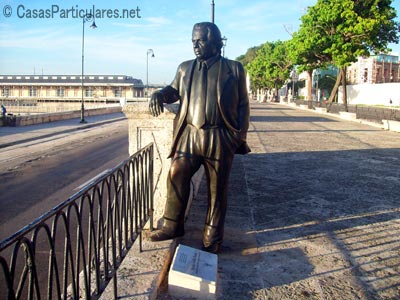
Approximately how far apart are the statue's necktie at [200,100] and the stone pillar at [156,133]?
0.52m

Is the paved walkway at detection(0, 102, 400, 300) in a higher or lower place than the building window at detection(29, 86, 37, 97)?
lower

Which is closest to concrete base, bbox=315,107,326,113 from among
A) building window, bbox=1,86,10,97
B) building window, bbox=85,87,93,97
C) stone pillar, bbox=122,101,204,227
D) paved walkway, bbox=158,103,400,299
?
paved walkway, bbox=158,103,400,299

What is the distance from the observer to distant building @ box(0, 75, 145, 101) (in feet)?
278

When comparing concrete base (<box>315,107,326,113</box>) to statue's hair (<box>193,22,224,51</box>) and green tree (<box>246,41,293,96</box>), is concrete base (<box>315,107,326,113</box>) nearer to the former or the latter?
green tree (<box>246,41,293,96</box>)

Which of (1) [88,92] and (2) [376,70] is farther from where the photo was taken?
(1) [88,92]

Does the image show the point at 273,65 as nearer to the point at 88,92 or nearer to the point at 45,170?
the point at 88,92

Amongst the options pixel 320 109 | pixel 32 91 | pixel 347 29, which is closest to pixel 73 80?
pixel 32 91

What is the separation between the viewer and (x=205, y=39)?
319 cm

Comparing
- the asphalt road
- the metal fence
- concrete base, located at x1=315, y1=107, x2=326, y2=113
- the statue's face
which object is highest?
the statue's face

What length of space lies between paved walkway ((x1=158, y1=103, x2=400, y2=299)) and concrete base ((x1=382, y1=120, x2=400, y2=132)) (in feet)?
35.5

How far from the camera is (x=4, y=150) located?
13.2 metres

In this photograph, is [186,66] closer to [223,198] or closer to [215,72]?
[215,72]

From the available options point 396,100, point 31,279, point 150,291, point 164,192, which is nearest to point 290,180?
point 164,192

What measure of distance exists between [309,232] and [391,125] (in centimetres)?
1651
